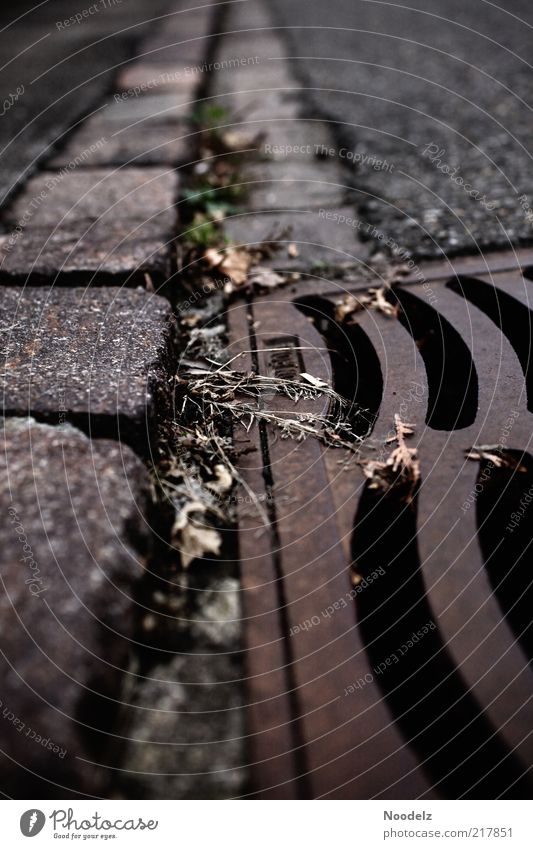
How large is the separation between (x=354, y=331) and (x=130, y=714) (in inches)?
40.0

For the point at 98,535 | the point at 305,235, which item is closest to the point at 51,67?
the point at 305,235

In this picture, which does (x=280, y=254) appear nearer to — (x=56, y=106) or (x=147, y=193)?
(x=147, y=193)

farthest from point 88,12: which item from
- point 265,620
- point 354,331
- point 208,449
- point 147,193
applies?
point 265,620

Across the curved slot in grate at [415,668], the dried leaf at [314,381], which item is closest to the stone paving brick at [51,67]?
the dried leaf at [314,381]

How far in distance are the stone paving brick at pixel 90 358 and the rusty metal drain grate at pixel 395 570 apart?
7.9 inches

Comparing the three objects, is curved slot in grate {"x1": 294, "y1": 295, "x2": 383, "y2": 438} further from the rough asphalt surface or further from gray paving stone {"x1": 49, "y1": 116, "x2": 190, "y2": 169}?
gray paving stone {"x1": 49, "y1": 116, "x2": 190, "y2": 169}

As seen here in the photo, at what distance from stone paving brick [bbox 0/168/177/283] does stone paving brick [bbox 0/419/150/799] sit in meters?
0.64

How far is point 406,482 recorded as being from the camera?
1102 millimetres

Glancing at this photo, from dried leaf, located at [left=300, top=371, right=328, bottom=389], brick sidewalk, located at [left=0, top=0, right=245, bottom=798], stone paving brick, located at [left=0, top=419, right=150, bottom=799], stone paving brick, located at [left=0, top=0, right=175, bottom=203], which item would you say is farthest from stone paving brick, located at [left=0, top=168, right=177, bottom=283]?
stone paving brick, located at [left=0, top=419, right=150, bottom=799]

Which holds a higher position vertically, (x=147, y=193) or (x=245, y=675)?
(x=147, y=193)

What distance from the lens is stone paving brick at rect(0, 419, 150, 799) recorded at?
74 centimetres

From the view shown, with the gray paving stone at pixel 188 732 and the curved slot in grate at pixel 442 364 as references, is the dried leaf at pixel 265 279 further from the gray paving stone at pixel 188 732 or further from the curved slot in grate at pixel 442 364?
the gray paving stone at pixel 188 732

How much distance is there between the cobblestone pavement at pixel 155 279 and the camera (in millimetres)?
810

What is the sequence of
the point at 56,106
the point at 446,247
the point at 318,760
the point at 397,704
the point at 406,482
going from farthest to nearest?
the point at 56,106 < the point at 446,247 < the point at 406,482 < the point at 397,704 < the point at 318,760
